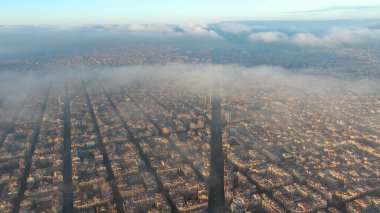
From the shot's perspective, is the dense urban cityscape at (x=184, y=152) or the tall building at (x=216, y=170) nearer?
the tall building at (x=216, y=170)

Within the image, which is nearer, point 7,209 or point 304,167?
point 7,209

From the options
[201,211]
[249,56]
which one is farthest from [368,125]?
[249,56]

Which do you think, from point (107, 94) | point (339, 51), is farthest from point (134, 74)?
point (339, 51)

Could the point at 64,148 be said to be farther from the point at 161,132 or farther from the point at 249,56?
the point at 249,56

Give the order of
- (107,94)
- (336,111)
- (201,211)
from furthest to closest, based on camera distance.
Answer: (107,94)
(336,111)
(201,211)

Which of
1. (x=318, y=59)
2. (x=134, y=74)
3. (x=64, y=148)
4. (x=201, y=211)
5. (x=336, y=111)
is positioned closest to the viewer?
(x=201, y=211)

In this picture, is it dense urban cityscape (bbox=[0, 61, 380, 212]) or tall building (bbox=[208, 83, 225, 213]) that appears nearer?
tall building (bbox=[208, 83, 225, 213])

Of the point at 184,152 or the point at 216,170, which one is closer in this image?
the point at 216,170
